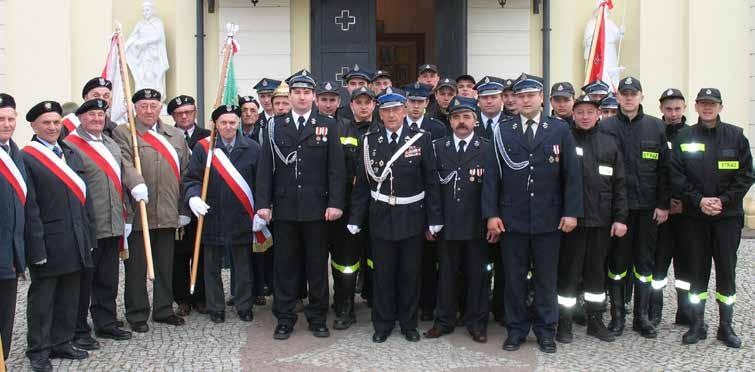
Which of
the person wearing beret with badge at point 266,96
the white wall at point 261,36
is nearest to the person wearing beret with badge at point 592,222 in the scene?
the person wearing beret with badge at point 266,96

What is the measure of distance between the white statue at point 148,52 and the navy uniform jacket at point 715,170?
755cm

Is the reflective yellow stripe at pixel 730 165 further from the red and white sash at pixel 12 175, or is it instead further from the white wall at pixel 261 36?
the white wall at pixel 261 36

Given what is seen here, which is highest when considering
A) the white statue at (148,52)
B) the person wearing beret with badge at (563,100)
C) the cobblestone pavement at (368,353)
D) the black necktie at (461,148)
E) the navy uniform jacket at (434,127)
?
the white statue at (148,52)

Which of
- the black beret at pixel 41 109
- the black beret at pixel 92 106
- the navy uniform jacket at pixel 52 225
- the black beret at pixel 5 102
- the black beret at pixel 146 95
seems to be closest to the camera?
the black beret at pixel 5 102

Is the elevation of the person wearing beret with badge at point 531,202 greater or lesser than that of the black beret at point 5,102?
lesser

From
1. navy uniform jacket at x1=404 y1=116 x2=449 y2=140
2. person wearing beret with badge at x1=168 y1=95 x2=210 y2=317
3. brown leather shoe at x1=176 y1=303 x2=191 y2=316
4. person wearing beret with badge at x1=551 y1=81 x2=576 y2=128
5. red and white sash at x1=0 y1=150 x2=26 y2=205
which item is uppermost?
person wearing beret with badge at x1=551 y1=81 x2=576 y2=128

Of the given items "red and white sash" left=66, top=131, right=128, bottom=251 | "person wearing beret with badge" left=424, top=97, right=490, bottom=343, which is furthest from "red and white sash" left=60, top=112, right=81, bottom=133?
"person wearing beret with badge" left=424, top=97, right=490, bottom=343

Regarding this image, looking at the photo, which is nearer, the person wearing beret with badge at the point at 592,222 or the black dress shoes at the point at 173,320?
the person wearing beret with badge at the point at 592,222

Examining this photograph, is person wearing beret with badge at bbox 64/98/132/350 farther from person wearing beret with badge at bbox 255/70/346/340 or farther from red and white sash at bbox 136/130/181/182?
person wearing beret with badge at bbox 255/70/346/340

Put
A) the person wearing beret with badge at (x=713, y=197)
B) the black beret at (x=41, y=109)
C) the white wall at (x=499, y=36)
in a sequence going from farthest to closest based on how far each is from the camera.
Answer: the white wall at (x=499, y=36) → the person wearing beret with badge at (x=713, y=197) → the black beret at (x=41, y=109)

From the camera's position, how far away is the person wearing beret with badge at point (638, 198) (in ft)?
20.5

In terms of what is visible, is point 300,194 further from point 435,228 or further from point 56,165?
point 56,165

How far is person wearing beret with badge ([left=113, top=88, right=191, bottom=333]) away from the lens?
21.1 feet

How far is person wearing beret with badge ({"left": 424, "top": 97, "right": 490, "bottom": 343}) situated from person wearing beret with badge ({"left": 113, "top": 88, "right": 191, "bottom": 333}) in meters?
2.19
